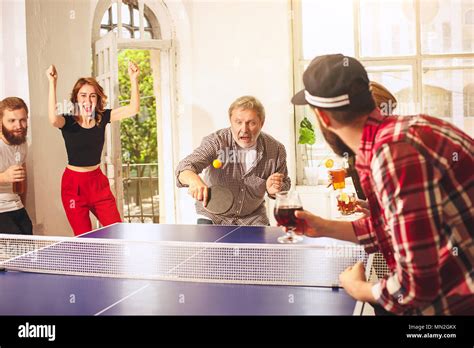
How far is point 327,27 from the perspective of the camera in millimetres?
6156

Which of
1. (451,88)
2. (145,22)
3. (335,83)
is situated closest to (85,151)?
(145,22)

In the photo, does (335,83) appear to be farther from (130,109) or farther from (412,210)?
(130,109)

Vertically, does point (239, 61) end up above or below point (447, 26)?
below

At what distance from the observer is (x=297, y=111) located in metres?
6.23

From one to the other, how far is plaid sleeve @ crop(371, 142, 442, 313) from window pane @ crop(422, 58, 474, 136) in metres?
4.66

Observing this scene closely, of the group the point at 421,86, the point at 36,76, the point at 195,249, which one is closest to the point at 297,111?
the point at 421,86

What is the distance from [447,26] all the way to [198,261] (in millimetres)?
4267

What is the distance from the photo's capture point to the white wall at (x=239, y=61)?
609cm

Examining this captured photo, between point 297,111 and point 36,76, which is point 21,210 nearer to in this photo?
point 36,76

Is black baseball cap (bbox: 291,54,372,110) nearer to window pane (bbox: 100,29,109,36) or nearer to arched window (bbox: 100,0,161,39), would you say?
arched window (bbox: 100,0,161,39)

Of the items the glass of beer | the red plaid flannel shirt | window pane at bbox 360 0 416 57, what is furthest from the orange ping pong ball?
A: window pane at bbox 360 0 416 57

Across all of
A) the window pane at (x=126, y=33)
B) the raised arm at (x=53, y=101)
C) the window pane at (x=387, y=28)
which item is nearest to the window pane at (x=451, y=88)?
the window pane at (x=387, y=28)

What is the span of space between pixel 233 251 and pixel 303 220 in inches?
20.1

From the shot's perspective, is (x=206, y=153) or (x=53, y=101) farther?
(x=53, y=101)
